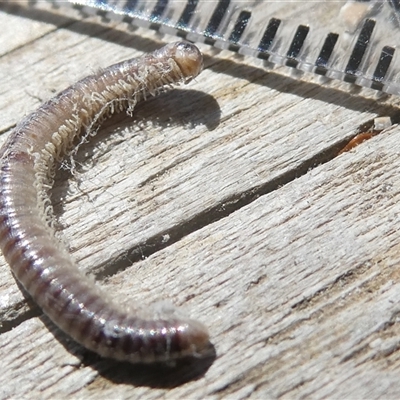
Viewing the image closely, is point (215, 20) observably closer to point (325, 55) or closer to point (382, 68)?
point (325, 55)

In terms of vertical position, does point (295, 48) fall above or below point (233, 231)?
above

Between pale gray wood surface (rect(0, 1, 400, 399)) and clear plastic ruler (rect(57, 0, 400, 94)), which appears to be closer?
pale gray wood surface (rect(0, 1, 400, 399))

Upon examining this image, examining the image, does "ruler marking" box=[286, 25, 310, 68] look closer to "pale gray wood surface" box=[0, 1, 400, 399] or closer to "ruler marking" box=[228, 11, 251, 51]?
"pale gray wood surface" box=[0, 1, 400, 399]

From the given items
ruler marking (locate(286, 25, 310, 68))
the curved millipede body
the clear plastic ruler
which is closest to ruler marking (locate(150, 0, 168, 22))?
the clear plastic ruler

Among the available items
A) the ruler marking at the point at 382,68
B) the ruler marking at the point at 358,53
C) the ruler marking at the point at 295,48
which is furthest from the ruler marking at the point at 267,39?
the ruler marking at the point at 382,68

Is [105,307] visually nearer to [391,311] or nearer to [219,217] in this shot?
[219,217]

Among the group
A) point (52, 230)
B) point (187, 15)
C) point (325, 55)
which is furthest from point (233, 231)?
point (187, 15)

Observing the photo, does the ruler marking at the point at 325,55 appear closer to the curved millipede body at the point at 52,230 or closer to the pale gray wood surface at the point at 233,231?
the pale gray wood surface at the point at 233,231
